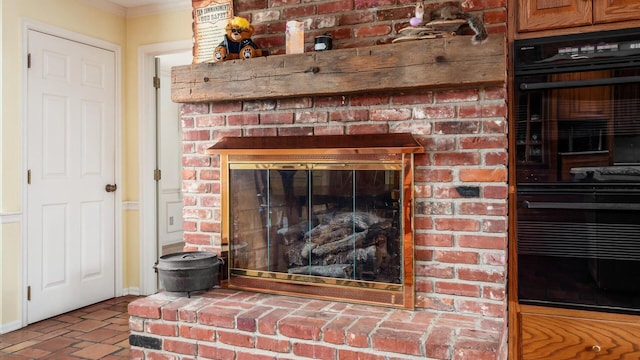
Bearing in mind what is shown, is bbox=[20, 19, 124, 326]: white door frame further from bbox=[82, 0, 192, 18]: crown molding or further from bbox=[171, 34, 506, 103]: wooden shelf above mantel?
bbox=[171, 34, 506, 103]: wooden shelf above mantel

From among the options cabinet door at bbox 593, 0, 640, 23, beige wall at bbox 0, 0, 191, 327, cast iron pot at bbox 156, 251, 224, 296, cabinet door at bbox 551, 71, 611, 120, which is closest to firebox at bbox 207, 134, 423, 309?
cast iron pot at bbox 156, 251, 224, 296

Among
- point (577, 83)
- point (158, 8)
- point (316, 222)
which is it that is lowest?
point (316, 222)

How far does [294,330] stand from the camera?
6.16 feet

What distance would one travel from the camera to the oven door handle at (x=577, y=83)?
6.14 feet

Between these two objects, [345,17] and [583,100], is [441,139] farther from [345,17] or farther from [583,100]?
[345,17]

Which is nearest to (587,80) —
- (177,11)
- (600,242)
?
(600,242)

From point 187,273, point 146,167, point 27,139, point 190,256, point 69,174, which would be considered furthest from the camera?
point 146,167

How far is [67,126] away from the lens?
3480 mm

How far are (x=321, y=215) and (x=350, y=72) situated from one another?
661mm

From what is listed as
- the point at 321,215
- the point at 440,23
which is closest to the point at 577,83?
the point at 440,23

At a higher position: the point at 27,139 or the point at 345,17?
the point at 345,17

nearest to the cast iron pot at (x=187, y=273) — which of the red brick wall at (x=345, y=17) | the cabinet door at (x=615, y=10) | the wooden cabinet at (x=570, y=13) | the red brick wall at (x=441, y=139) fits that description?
the red brick wall at (x=441, y=139)

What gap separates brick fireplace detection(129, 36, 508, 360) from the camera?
184 cm

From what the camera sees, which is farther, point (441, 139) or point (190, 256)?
point (190, 256)
